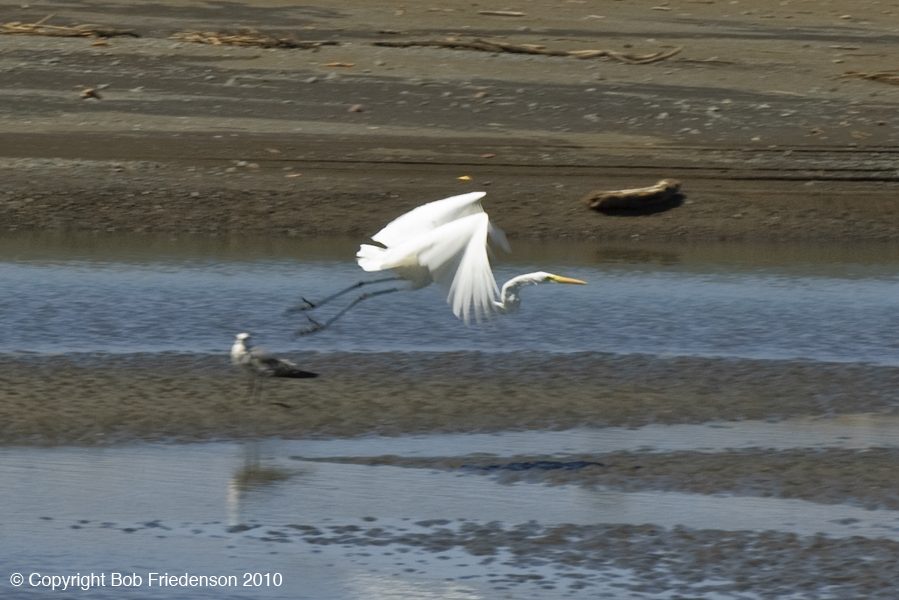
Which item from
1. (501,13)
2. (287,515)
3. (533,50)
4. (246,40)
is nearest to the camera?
(287,515)

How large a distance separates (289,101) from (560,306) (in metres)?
6.63

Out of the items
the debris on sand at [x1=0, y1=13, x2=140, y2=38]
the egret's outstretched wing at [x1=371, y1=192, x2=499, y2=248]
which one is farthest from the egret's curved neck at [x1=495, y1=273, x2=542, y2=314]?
the debris on sand at [x1=0, y1=13, x2=140, y2=38]

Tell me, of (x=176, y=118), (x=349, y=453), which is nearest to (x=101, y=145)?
(x=176, y=118)

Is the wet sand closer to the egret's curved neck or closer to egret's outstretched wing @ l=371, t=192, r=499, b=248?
the egret's curved neck

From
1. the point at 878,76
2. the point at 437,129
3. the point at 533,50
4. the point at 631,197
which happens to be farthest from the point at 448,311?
the point at 878,76

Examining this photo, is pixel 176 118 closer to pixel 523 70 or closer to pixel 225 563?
pixel 523 70

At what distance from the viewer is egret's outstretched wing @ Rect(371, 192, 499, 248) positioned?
26.2 feet

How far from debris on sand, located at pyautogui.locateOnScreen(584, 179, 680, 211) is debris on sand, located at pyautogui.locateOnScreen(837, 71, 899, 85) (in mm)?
4620

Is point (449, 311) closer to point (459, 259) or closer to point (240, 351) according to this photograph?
point (240, 351)

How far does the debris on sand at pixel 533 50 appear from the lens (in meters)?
18.3

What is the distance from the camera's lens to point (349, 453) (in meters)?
7.43

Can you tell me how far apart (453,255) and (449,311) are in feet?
10.4

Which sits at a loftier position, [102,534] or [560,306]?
[560,306]

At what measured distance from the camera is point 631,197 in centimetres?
1443
